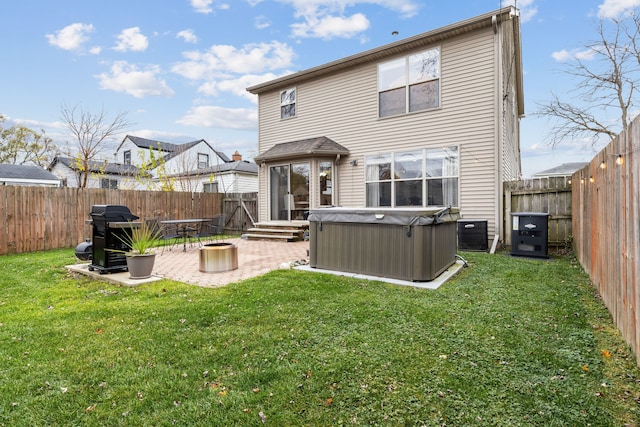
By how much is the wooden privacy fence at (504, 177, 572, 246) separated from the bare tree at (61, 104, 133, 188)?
14436mm

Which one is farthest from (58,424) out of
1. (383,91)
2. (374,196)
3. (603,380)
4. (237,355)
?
(383,91)

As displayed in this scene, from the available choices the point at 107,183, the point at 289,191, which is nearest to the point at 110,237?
the point at 289,191

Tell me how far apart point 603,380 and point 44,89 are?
18.3 m

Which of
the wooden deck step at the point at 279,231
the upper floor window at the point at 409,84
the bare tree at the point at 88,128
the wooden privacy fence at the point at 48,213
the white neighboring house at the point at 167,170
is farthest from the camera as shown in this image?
the white neighboring house at the point at 167,170

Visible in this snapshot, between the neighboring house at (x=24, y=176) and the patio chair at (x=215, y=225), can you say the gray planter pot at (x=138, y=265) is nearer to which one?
the patio chair at (x=215, y=225)

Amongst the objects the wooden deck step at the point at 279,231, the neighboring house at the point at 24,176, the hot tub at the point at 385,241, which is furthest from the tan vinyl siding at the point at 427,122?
the neighboring house at the point at 24,176

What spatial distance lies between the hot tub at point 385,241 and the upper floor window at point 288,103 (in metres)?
7.11

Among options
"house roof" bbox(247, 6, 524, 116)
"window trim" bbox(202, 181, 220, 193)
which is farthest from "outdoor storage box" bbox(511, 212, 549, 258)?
"window trim" bbox(202, 181, 220, 193)

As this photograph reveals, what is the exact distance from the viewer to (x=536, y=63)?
1293 centimetres

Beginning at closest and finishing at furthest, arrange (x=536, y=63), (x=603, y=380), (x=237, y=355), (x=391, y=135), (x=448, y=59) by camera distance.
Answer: (x=603, y=380) → (x=237, y=355) → (x=448, y=59) → (x=391, y=135) → (x=536, y=63)

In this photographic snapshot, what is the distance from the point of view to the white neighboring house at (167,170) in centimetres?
1916

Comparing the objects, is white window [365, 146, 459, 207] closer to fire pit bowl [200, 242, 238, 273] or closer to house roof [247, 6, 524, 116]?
house roof [247, 6, 524, 116]

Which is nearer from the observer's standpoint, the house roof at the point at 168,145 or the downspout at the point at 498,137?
the downspout at the point at 498,137

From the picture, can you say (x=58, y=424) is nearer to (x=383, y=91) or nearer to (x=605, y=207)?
(x=605, y=207)
